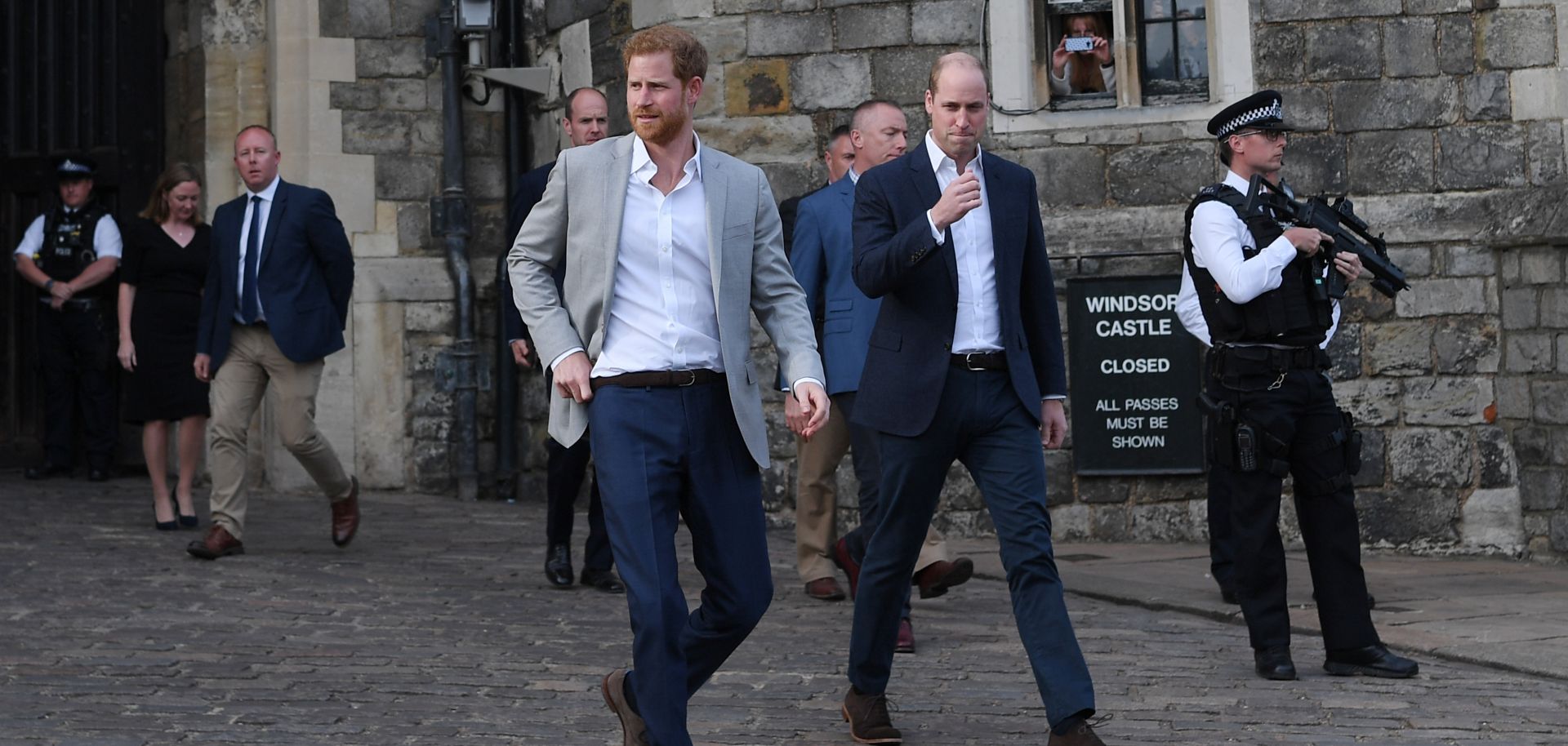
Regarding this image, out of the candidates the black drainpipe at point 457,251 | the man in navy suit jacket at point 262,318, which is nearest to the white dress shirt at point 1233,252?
the man in navy suit jacket at point 262,318

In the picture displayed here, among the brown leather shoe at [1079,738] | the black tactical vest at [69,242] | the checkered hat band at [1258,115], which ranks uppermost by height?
the black tactical vest at [69,242]

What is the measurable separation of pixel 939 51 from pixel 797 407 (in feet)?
18.7

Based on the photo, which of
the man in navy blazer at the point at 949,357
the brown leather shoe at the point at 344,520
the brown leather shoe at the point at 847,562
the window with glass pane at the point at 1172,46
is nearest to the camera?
the man in navy blazer at the point at 949,357

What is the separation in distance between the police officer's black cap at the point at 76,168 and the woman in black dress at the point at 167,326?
1.81 m

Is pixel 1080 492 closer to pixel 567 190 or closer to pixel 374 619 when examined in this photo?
pixel 374 619

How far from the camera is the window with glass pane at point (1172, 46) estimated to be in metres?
9.69

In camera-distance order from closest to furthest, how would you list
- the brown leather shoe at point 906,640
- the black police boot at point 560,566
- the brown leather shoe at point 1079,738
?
the brown leather shoe at point 1079,738
the brown leather shoe at point 906,640
the black police boot at point 560,566

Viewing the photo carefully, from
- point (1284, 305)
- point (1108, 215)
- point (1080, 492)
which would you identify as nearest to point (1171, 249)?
point (1108, 215)

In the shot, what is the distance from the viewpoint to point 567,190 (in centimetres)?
448

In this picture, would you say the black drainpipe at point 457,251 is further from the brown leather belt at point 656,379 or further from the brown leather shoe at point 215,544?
the brown leather belt at point 656,379

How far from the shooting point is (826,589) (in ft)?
24.5

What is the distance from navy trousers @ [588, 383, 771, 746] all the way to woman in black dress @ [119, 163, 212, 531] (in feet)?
18.5

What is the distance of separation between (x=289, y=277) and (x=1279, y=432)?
438 cm

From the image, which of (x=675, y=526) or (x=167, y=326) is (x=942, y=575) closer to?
(x=675, y=526)
